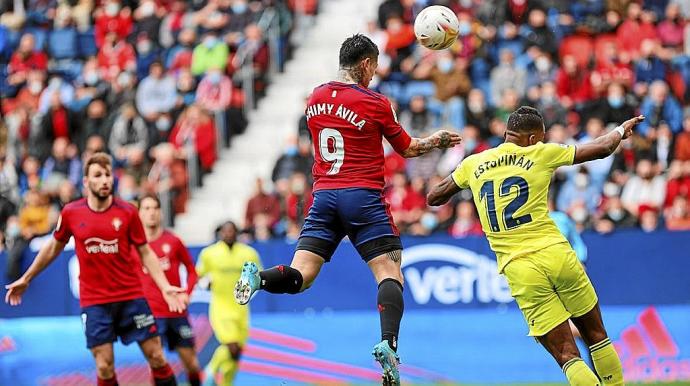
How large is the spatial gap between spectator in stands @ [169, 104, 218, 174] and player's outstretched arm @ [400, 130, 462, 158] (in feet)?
44.2

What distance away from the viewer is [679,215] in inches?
769

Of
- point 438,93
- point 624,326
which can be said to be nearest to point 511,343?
point 624,326

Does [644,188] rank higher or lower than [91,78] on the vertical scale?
lower

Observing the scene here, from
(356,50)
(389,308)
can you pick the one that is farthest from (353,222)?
(356,50)

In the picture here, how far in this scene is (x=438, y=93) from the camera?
2291 cm

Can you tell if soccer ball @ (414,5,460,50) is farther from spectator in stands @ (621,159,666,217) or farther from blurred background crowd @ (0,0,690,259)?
spectator in stands @ (621,159,666,217)

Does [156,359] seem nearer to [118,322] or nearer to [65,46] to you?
[118,322]

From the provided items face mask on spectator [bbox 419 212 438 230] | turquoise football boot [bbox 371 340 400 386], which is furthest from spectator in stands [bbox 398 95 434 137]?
turquoise football boot [bbox 371 340 400 386]

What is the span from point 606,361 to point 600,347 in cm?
12

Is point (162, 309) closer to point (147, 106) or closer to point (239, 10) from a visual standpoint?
point (147, 106)

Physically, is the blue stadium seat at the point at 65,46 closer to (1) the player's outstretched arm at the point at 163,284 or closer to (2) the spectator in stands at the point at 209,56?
(2) the spectator in stands at the point at 209,56

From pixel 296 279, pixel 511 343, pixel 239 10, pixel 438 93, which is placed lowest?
pixel 511 343

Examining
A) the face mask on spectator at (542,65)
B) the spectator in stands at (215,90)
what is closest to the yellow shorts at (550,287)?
the face mask on spectator at (542,65)

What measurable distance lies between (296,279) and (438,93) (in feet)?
41.2
